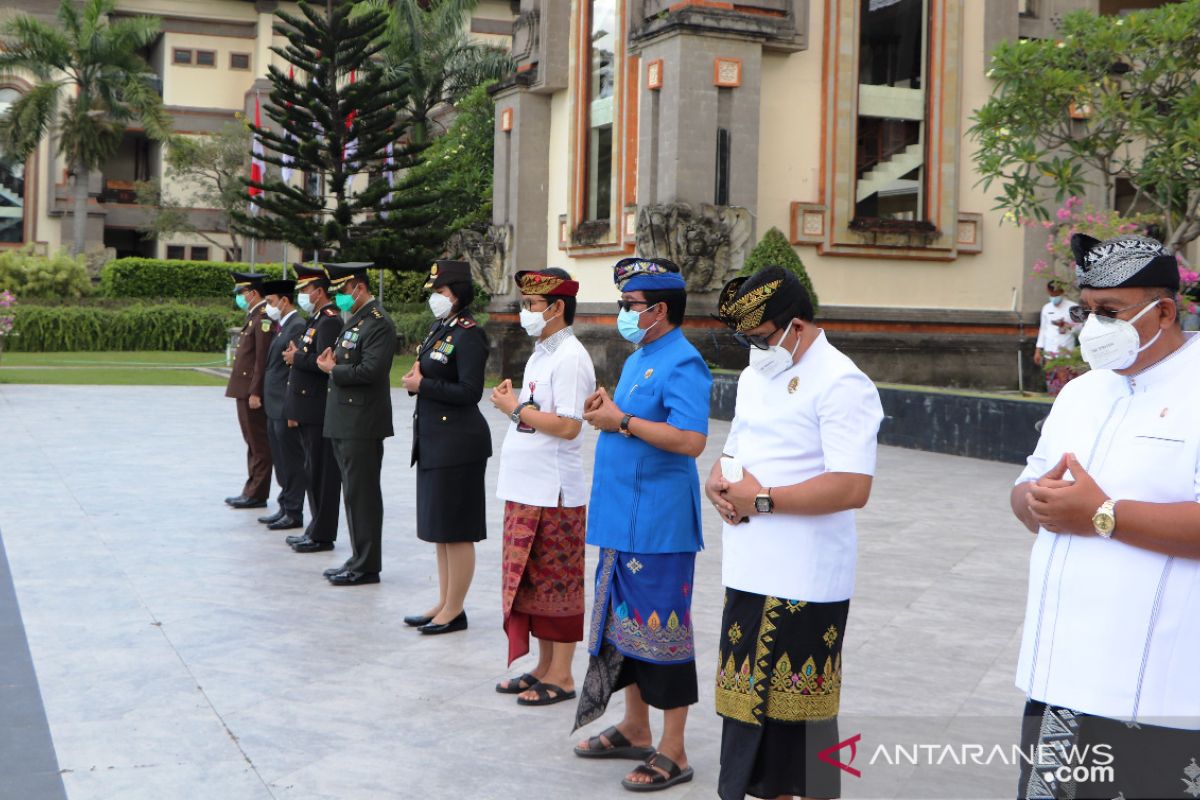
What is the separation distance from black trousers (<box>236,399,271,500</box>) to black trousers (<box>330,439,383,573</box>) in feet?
8.70

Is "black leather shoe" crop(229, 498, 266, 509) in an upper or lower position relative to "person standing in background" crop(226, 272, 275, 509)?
lower

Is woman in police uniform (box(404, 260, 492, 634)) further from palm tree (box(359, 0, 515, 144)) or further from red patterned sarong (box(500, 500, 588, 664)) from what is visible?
palm tree (box(359, 0, 515, 144))

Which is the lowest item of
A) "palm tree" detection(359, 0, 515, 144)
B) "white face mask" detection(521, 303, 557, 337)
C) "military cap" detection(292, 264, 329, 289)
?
"white face mask" detection(521, 303, 557, 337)

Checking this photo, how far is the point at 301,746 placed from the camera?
4.69 metres

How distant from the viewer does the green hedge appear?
33000 millimetres

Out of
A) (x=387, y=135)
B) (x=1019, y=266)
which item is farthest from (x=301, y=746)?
(x=387, y=135)

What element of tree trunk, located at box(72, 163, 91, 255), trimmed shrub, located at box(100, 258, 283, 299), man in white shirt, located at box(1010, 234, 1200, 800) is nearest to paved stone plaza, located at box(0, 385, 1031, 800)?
man in white shirt, located at box(1010, 234, 1200, 800)

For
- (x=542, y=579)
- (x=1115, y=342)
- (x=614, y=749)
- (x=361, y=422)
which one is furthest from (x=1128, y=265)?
(x=361, y=422)

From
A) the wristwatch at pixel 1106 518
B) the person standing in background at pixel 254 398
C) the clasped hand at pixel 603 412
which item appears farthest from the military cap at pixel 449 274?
the wristwatch at pixel 1106 518

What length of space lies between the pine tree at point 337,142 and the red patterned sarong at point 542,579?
974 inches

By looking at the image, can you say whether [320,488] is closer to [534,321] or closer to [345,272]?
[345,272]

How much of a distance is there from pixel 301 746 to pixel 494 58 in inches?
1273

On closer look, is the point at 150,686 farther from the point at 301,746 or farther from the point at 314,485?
the point at 314,485

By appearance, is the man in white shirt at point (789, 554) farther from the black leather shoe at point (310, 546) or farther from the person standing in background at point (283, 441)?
the person standing in background at point (283, 441)
